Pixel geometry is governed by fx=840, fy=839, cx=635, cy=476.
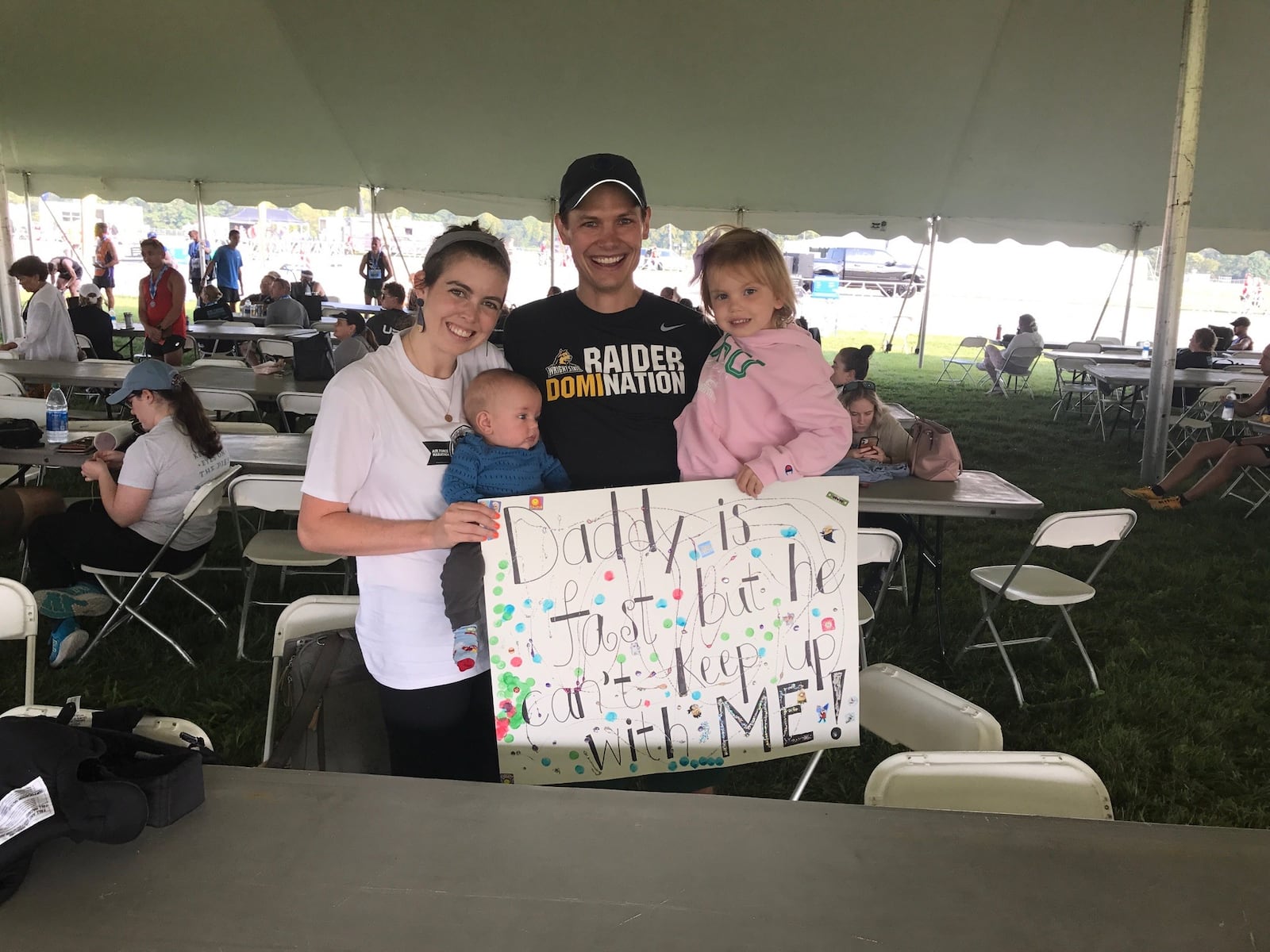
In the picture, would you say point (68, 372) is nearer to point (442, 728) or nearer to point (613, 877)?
point (442, 728)

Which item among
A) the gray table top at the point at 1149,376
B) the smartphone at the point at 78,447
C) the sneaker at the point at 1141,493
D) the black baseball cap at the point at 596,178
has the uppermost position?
the black baseball cap at the point at 596,178

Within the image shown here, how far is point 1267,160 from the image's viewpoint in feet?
39.0

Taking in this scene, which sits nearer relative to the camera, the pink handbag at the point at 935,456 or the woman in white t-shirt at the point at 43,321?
the pink handbag at the point at 935,456

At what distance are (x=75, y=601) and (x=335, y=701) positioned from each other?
2607 mm

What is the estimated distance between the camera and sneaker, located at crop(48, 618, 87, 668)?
3611mm

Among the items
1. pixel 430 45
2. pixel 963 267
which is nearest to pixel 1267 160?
pixel 430 45

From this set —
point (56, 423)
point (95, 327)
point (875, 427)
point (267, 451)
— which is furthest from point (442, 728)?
point (95, 327)

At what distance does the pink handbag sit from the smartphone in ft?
12.8

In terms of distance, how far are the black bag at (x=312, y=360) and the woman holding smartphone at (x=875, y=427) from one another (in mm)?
4232

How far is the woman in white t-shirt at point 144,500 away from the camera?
11.8 feet

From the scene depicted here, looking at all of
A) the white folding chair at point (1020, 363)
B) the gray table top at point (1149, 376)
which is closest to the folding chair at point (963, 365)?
the white folding chair at point (1020, 363)

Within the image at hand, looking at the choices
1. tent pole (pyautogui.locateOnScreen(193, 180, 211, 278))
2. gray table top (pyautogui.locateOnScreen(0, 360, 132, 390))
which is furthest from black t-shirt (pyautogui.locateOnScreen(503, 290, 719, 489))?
tent pole (pyautogui.locateOnScreen(193, 180, 211, 278))

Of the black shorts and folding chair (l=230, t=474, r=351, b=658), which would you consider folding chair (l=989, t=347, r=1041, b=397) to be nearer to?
the black shorts

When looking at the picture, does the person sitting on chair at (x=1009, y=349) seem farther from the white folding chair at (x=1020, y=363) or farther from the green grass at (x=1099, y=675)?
the green grass at (x=1099, y=675)
